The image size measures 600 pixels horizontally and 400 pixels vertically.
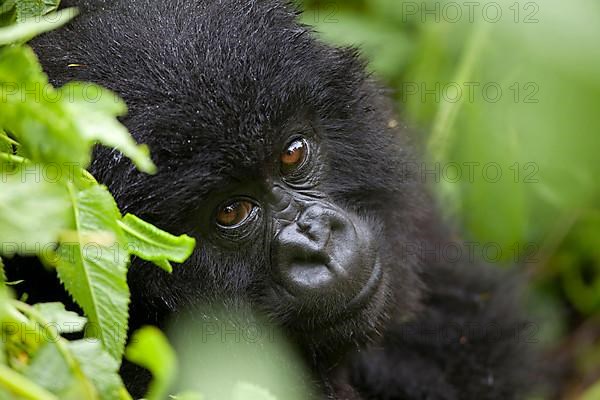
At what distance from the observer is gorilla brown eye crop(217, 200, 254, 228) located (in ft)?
6.73

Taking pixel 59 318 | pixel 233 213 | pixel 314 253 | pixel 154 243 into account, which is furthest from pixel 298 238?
pixel 59 318

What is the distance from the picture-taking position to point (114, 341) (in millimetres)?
1482

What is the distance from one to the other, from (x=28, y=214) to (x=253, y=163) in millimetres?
917

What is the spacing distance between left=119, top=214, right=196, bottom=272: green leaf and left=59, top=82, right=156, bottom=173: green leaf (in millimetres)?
315

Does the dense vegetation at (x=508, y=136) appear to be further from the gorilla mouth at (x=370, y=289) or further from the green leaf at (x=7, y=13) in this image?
the green leaf at (x=7, y=13)

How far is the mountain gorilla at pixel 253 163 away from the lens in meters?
1.94

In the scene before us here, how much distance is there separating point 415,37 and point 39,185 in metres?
3.12

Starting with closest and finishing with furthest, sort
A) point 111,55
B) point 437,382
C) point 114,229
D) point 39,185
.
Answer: point 39,185, point 114,229, point 111,55, point 437,382

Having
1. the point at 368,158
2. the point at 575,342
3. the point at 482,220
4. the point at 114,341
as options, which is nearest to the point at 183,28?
the point at 368,158

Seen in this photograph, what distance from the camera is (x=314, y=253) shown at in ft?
6.53

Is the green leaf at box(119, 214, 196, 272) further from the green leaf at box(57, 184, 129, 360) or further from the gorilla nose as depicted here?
the gorilla nose

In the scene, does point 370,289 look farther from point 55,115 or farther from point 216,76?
point 55,115

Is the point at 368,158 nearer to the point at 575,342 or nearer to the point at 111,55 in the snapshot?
the point at 111,55

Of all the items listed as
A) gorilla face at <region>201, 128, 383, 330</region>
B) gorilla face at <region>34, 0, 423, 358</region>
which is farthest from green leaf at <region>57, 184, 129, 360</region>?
gorilla face at <region>201, 128, 383, 330</region>
